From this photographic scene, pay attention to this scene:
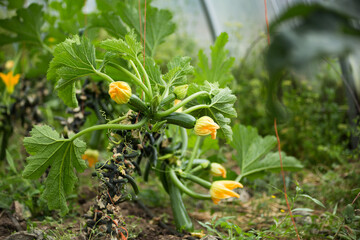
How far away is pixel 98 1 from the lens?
1794mm

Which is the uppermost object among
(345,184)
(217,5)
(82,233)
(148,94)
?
(217,5)

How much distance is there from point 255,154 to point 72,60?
3.14 feet

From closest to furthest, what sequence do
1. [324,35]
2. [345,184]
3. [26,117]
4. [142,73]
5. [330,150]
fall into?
[324,35]
[142,73]
[345,184]
[26,117]
[330,150]

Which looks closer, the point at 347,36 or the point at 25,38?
the point at 347,36

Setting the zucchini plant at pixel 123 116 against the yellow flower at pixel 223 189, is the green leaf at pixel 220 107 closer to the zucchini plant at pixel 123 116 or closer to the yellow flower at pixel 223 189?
the zucchini plant at pixel 123 116

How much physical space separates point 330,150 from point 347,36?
1.74m

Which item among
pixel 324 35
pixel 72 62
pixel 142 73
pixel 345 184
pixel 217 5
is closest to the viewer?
pixel 324 35

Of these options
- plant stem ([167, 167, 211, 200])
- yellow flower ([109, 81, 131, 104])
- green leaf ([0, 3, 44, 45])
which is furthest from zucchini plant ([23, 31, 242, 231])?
green leaf ([0, 3, 44, 45])

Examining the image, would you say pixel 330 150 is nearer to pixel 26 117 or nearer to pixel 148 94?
pixel 148 94

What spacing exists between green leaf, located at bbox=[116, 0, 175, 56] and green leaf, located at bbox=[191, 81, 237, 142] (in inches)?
19.5

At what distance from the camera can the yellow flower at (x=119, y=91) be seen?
0.99m

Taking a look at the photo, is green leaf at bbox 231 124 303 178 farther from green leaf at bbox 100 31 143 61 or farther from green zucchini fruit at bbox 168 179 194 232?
green leaf at bbox 100 31 143 61

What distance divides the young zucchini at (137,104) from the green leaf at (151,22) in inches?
20.7

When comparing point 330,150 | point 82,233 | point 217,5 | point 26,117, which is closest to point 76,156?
point 82,233
